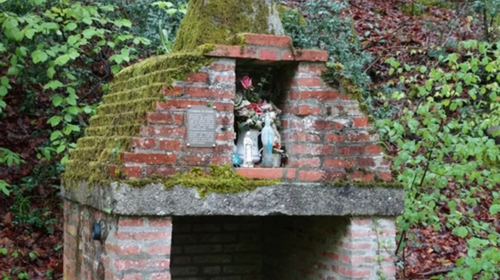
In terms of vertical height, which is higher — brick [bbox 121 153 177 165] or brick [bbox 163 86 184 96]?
brick [bbox 163 86 184 96]

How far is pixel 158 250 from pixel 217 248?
2.26 meters

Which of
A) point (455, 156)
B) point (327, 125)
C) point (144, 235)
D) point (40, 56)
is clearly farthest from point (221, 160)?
point (40, 56)

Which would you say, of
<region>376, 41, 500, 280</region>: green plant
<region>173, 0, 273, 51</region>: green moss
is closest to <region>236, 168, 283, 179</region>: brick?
<region>173, 0, 273, 51</region>: green moss

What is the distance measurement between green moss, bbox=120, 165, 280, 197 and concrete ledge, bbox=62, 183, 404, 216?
0.10ft

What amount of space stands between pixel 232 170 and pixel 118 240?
85 cm

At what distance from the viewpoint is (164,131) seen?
4.21 metres

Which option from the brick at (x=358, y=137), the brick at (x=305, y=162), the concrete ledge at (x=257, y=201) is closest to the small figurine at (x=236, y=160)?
the concrete ledge at (x=257, y=201)

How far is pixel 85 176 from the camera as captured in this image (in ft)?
16.4

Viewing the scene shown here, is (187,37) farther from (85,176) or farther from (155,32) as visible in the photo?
(155,32)

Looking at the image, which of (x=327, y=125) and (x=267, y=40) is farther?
(x=327, y=125)

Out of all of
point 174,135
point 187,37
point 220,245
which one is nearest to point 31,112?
point 220,245

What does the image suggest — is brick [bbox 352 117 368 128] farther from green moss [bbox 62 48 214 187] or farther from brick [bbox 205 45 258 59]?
green moss [bbox 62 48 214 187]

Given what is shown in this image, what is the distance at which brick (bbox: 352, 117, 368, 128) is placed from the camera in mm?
4656

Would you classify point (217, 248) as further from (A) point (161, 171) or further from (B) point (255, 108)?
(A) point (161, 171)
